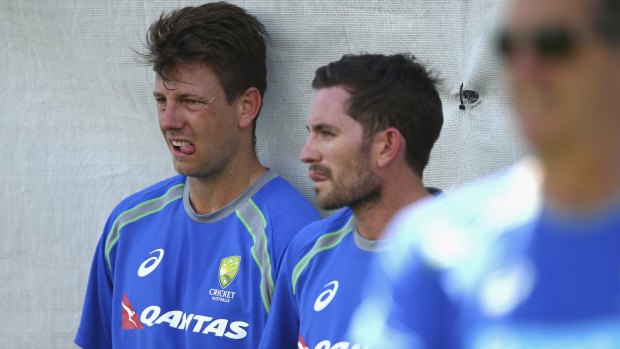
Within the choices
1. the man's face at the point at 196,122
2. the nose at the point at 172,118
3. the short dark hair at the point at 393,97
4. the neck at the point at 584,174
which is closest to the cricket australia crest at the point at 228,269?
the man's face at the point at 196,122

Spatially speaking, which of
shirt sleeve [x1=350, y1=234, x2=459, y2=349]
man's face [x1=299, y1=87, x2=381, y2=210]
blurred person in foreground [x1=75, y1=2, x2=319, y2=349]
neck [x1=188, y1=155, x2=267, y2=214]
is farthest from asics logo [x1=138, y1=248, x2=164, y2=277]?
shirt sleeve [x1=350, y1=234, x2=459, y2=349]

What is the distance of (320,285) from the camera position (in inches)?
71.5

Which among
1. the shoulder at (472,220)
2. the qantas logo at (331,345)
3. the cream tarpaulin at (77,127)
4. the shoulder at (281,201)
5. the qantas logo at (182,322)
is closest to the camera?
the shoulder at (472,220)

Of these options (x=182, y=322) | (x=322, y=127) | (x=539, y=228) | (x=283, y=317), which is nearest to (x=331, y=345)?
(x=283, y=317)

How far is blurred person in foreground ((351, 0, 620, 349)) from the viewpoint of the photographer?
0.62 metres

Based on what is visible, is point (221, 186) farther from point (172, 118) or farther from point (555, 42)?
point (555, 42)

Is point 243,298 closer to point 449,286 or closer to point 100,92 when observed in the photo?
point 100,92

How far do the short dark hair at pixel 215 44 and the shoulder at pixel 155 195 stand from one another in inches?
9.2

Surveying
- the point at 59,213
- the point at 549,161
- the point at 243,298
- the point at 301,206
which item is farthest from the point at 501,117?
the point at 549,161

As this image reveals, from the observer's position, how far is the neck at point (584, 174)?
641 millimetres

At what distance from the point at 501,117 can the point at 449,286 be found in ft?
4.63

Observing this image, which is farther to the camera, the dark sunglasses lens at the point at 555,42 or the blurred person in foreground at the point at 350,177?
the blurred person in foreground at the point at 350,177

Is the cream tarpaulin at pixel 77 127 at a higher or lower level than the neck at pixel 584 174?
lower

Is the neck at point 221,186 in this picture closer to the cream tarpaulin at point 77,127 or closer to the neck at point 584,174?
the cream tarpaulin at point 77,127
